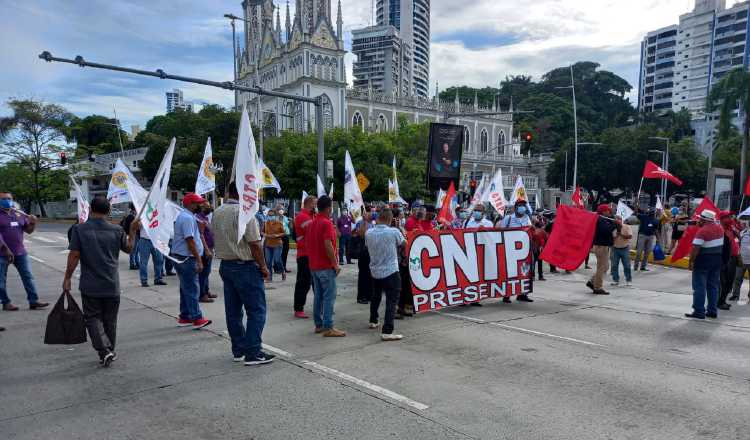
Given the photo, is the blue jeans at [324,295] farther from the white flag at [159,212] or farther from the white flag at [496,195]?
the white flag at [496,195]

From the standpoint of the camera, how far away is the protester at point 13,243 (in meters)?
8.52

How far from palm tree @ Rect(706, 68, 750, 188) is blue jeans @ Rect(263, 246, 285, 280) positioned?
127ft

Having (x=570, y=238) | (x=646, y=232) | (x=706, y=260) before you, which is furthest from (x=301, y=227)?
(x=646, y=232)

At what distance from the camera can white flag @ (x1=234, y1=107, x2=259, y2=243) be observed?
5.71m

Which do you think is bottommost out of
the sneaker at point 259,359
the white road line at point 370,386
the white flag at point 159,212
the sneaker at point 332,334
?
the sneaker at point 332,334

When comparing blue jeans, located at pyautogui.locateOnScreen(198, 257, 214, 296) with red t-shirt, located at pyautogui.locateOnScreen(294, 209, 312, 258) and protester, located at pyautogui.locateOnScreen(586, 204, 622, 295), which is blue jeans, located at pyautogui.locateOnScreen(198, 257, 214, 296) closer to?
red t-shirt, located at pyautogui.locateOnScreen(294, 209, 312, 258)

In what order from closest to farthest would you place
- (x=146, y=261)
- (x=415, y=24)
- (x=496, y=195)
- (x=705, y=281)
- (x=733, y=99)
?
(x=705, y=281), (x=146, y=261), (x=496, y=195), (x=733, y=99), (x=415, y=24)

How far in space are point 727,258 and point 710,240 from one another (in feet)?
5.47

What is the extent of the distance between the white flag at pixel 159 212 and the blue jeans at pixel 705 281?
826 centimetres

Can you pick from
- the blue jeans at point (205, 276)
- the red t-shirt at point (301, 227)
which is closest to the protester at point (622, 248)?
the red t-shirt at point (301, 227)

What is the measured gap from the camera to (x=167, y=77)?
13945 millimetres

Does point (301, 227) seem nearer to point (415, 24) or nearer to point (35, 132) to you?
point (35, 132)

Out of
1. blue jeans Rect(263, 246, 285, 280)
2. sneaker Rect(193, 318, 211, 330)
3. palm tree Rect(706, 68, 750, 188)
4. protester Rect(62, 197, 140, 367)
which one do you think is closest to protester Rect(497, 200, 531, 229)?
blue jeans Rect(263, 246, 285, 280)

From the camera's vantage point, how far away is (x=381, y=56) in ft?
483
